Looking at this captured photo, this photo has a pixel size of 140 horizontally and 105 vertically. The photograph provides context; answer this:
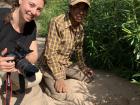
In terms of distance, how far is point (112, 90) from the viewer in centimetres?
476

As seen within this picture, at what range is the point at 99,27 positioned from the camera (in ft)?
17.3

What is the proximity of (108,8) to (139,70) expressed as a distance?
0.89 meters

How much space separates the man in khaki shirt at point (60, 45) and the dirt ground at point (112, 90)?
37cm

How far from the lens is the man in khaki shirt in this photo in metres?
4.43

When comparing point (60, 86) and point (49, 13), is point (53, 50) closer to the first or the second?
point (60, 86)

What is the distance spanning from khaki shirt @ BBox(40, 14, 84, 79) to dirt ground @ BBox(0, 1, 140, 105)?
1.43ft

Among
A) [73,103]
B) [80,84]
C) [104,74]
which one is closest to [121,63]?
[104,74]

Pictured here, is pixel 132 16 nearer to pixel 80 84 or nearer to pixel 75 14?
pixel 75 14

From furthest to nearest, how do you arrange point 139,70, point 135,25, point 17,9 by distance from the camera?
point 139,70
point 135,25
point 17,9

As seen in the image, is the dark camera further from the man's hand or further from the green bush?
the green bush

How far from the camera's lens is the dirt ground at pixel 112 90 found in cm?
453

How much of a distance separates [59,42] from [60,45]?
0.06 m

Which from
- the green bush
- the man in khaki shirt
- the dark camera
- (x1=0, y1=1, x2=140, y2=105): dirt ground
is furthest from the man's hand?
the green bush

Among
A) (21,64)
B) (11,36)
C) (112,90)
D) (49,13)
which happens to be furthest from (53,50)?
(49,13)
